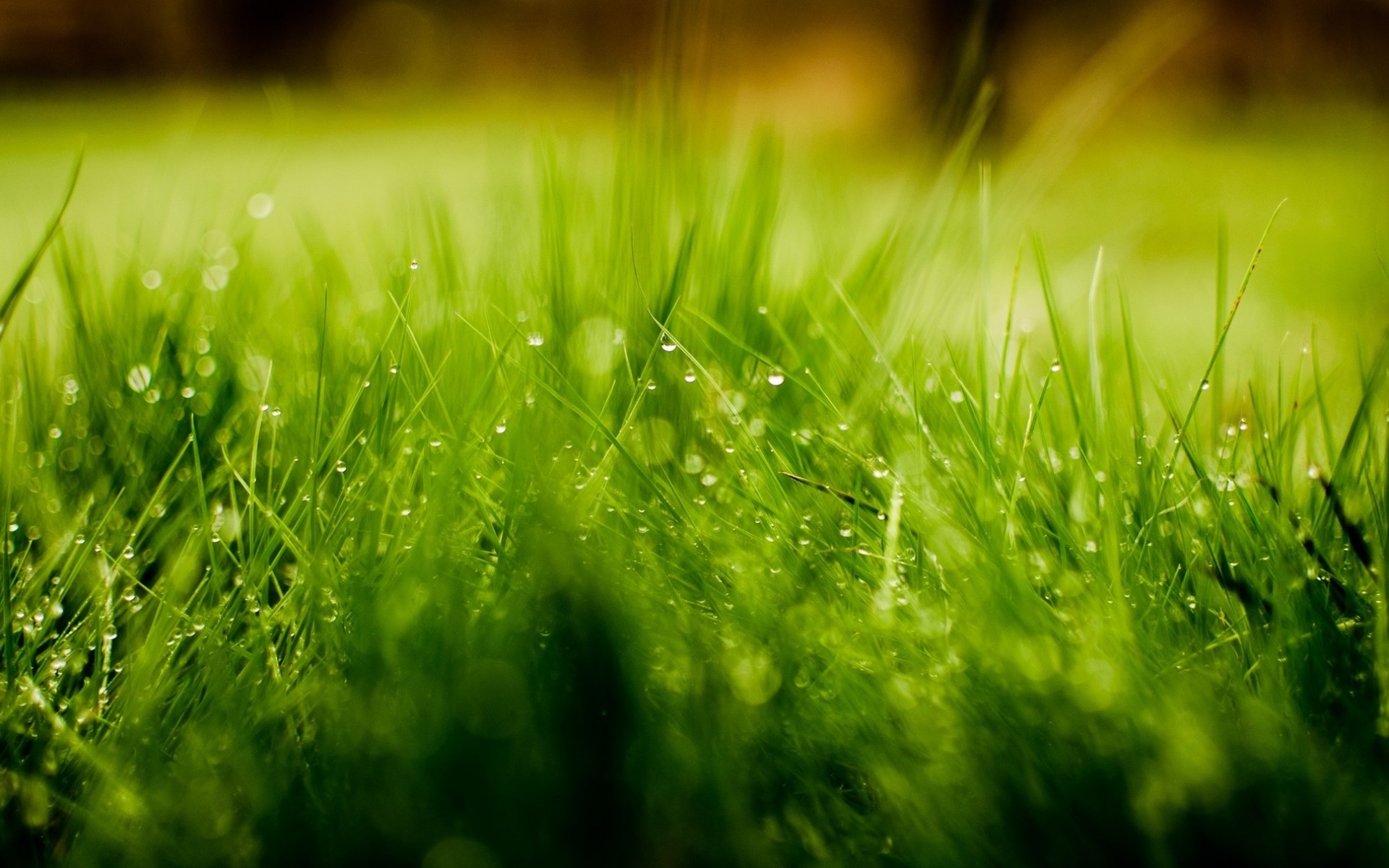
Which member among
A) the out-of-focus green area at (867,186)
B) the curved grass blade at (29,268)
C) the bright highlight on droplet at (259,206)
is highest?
the curved grass blade at (29,268)

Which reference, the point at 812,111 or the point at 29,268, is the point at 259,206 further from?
the point at 812,111

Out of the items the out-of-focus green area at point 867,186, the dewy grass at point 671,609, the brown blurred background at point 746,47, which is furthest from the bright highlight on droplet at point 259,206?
the brown blurred background at point 746,47

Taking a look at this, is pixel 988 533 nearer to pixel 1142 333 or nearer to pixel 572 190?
pixel 572 190

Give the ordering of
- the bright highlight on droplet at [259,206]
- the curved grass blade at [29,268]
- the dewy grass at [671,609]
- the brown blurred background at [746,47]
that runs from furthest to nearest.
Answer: the brown blurred background at [746,47] < the bright highlight on droplet at [259,206] < the curved grass blade at [29,268] < the dewy grass at [671,609]

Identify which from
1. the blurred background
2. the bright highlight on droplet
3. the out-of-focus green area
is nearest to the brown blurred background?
the blurred background

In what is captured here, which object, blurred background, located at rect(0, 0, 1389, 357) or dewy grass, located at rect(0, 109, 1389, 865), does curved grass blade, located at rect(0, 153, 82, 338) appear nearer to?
dewy grass, located at rect(0, 109, 1389, 865)

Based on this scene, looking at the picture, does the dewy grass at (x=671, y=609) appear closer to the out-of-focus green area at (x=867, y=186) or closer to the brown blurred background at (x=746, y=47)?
the out-of-focus green area at (x=867, y=186)

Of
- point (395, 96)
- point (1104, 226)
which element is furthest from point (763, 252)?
point (395, 96)

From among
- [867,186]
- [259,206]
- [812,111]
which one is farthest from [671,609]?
[812,111]
